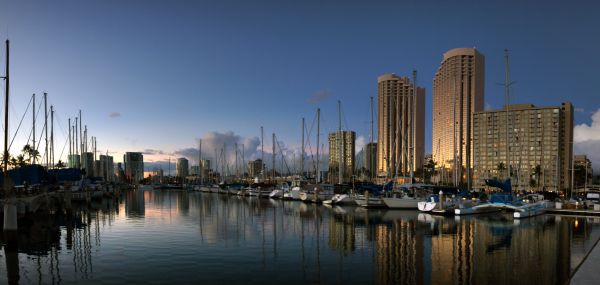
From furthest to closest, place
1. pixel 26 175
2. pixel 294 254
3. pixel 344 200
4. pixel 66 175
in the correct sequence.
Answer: pixel 66 175 < pixel 344 200 < pixel 26 175 < pixel 294 254

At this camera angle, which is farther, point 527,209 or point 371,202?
point 371,202

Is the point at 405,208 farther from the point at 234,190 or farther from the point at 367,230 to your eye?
the point at 234,190

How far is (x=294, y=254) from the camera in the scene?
972 inches

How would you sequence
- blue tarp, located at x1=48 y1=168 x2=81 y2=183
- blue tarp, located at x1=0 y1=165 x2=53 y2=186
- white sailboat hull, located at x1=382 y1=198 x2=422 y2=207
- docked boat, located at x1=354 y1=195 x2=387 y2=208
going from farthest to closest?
1. blue tarp, located at x1=48 y1=168 x2=81 y2=183
2. docked boat, located at x1=354 y1=195 x2=387 y2=208
3. white sailboat hull, located at x1=382 y1=198 x2=422 y2=207
4. blue tarp, located at x1=0 y1=165 x2=53 y2=186

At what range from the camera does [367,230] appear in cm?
3619

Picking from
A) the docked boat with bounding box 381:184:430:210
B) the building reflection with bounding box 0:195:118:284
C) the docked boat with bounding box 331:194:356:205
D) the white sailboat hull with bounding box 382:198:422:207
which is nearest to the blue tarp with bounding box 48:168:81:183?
the building reflection with bounding box 0:195:118:284

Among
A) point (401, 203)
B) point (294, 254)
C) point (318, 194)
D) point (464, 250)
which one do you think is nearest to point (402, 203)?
point (401, 203)

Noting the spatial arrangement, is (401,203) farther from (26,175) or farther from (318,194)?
(26,175)

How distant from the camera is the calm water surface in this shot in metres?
18.8

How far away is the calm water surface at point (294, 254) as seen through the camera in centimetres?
1875

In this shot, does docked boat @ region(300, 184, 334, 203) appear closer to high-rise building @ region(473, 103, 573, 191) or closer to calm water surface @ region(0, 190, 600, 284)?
calm water surface @ region(0, 190, 600, 284)

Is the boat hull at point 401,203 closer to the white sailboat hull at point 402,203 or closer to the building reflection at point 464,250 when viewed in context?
the white sailboat hull at point 402,203

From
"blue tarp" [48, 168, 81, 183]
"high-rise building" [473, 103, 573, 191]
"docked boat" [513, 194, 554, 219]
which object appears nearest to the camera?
"docked boat" [513, 194, 554, 219]

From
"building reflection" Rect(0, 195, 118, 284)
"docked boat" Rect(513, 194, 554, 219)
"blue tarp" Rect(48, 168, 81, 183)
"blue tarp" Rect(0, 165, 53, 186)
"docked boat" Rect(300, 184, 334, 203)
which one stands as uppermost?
"blue tarp" Rect(0, 165, 53, 186)
